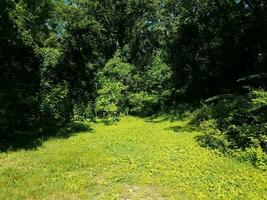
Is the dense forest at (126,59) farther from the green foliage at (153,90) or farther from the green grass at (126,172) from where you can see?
A: the green grass at (126,172)

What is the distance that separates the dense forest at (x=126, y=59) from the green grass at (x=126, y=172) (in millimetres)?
4392

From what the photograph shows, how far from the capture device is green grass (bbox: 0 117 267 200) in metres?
9.35

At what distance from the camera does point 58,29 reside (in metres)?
28.9

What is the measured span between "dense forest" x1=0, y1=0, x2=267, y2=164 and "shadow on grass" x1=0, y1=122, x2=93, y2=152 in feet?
2.31

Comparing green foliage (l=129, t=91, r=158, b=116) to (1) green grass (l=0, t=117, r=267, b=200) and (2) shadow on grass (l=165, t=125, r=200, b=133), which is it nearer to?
(2) shadow on grass (l=165, t=125, r=200, b=133)

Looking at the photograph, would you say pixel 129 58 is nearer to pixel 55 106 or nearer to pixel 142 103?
pixel 142 103

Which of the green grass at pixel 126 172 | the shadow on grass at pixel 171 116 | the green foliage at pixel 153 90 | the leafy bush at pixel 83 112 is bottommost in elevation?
the green grass at pixel 126 172

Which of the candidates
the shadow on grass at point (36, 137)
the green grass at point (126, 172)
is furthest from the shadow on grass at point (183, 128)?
the shadow on grass at point (36, 137)

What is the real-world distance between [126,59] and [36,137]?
58.6ft

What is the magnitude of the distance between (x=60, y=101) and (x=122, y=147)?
8.97 metres

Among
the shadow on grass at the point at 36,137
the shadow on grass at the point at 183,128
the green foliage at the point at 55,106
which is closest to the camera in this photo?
the shadow on grass at the point at 36,137

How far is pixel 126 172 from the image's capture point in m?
11.2

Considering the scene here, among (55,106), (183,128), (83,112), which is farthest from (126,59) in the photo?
(183,128)

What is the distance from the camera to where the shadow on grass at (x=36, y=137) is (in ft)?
47.8
